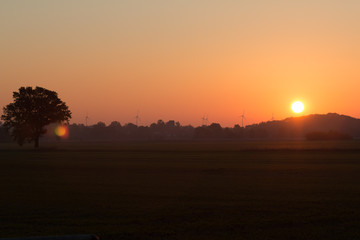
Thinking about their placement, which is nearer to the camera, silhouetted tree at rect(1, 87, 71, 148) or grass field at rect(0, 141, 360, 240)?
grass field at rect(0, 141, 360, 240)

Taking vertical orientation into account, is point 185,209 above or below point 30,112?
below

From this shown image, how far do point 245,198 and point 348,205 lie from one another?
442cm

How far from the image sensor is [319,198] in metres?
21.8

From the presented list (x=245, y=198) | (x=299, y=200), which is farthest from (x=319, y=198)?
(x=245, y=198)

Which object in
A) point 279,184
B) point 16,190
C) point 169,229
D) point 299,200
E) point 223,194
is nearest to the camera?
point 169,229

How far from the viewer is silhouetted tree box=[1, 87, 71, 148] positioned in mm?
103062

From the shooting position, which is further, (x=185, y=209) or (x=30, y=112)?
(x=30, y=112)

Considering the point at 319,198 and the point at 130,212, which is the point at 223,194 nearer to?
the point at 319,198

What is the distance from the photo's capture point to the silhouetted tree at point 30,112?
10306 cm

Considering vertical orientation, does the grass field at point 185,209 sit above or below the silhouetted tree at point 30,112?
below

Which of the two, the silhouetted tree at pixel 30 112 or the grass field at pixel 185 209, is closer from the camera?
the grass field at pixel 185 209

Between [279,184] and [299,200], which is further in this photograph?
[279,184]

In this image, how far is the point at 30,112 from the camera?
103500 millimetres

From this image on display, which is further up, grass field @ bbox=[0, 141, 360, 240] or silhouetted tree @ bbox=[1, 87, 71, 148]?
silhouetted tree @ bbox=[1, 87, 71, 148]
